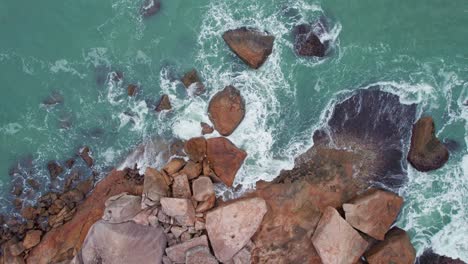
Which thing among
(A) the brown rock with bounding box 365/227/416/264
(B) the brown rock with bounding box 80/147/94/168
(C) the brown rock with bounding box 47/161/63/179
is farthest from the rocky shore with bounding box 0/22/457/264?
(B) the brown rock with bounding box 80/147/94/168

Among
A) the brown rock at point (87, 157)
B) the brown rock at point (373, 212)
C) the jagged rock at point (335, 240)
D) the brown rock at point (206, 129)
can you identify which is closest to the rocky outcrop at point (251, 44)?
the brown rock at point (206, 129)

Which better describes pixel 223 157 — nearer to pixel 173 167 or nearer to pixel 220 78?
pixel 173 167

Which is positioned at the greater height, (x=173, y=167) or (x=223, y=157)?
(x=223, y=157)

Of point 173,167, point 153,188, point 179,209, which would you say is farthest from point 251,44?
point 179,209

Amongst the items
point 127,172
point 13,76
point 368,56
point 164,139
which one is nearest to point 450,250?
point 368,56

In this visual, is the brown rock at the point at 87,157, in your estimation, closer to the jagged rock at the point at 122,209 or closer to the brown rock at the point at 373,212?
the jagged rock at the point at 122,209

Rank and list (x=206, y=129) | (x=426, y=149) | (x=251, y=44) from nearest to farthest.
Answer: (x=426, y=149) < (x=251, y=44) < (x=206, y=129)
